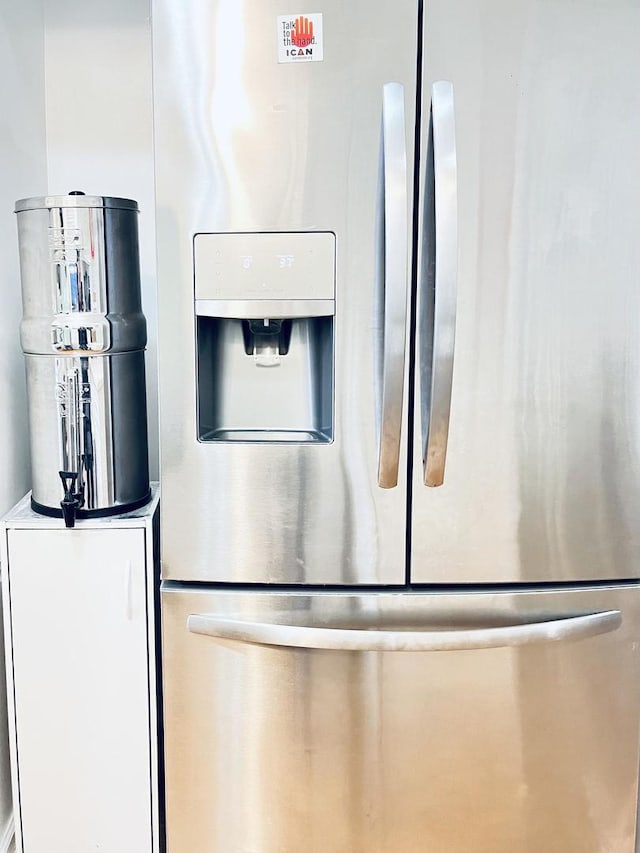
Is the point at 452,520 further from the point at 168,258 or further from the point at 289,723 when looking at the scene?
the point at 168,258

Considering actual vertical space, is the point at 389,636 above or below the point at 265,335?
below

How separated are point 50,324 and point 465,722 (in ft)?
3.40

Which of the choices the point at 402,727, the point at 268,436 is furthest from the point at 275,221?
the point at 402,727

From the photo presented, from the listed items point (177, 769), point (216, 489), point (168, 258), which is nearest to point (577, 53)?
point (168, 258)

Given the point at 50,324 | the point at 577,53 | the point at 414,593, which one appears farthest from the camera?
the point at 50,324

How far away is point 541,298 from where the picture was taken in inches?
45.8

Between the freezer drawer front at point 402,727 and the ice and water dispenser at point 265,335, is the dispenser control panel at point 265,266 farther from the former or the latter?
the freezer drawer front at point 402,727

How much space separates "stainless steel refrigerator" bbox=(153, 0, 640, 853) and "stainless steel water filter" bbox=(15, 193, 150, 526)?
0.22 meters

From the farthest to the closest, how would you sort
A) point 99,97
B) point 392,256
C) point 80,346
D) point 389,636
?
point 99,97 < point 80,346 < point 389,636 < point 392,256

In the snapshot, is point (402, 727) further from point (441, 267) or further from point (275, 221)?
point (275, 221)

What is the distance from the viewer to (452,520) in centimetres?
120

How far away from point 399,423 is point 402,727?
0.54 meters

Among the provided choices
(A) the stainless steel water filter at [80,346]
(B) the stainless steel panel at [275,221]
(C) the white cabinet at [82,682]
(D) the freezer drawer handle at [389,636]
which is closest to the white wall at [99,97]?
(A) the stainless steel water filter at [80,346]

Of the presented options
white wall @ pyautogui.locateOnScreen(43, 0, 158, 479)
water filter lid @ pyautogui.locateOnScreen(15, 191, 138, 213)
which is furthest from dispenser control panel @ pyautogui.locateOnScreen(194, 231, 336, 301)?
white wall @ pyautogui.locateOnScreen(43, 0, 158, 479)
